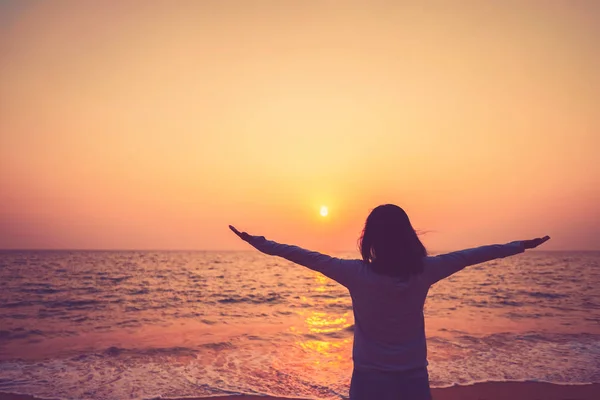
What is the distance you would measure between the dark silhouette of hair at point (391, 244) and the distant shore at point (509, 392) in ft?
20.0

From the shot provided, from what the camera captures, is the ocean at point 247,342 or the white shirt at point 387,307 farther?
the ocean at point 247,342

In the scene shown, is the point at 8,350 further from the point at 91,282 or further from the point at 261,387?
the point at 91,282

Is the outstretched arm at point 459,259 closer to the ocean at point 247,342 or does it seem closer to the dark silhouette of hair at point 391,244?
the dark silhouette of hair at point 391,244

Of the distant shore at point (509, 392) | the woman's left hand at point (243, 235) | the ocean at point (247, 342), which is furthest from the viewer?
the ocean at point (247, 342)

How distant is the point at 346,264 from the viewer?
8.97ft

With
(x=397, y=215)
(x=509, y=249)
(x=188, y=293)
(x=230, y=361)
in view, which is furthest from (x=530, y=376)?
(x=188, y=293)

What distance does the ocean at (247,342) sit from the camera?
9062mm

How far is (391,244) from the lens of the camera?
2711 mm

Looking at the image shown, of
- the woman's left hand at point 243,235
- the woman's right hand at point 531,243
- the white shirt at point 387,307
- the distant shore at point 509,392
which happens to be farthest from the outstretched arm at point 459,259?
the distant shore at point 509,392

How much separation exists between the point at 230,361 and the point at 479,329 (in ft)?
27.9

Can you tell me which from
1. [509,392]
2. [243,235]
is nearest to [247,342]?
[509,392]

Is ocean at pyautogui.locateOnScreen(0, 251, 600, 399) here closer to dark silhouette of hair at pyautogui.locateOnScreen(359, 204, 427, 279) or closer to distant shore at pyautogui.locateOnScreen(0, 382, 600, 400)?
distant shore at pyautogui.locateOnScreen(0, 382, 600, 400)

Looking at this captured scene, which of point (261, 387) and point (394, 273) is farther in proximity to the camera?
point (261, 387)

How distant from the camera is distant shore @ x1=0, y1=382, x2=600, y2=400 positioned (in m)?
8.03
